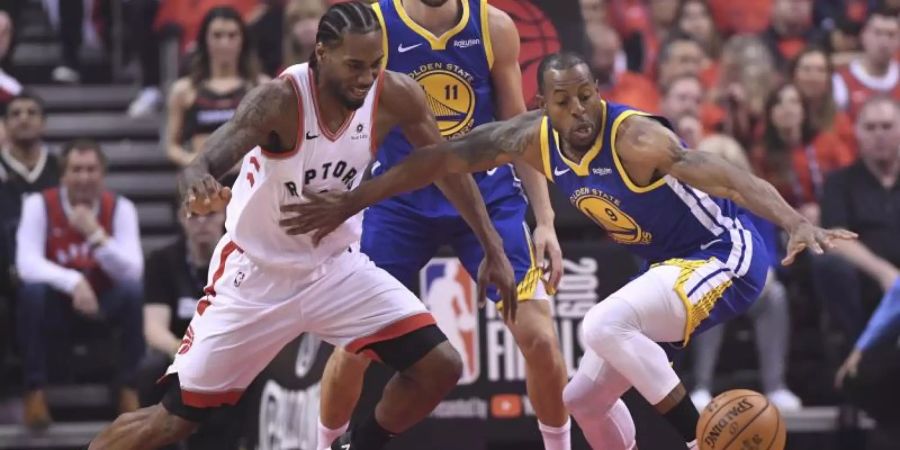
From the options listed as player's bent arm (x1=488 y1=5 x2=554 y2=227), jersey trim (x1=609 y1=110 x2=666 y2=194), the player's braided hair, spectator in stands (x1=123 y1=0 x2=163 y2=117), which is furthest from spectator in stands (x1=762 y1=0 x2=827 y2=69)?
the player's braided hair

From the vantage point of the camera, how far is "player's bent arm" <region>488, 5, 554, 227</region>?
24.4ft

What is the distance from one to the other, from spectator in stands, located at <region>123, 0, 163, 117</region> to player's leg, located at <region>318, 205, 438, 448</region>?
520cm

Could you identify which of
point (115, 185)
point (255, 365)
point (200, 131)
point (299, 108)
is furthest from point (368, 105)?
point (115, 185)

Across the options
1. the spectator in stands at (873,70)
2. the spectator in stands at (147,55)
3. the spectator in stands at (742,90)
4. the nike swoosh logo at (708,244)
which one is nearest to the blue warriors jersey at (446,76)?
the nike swoosh logo at (708,244)

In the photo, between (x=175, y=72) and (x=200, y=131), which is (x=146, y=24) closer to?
(x=175, y=72)

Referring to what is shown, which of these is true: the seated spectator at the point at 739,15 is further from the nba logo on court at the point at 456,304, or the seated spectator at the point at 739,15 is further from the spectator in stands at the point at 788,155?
the nba logo on court at the point at 456,304

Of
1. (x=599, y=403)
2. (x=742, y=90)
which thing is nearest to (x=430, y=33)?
(x=599, y=403)

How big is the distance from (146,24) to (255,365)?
6.24 metres

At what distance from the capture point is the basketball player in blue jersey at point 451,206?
732 cm

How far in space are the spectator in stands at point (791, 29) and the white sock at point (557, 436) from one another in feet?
19.1

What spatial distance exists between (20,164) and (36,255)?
0.87 meters

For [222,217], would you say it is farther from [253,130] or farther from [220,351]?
[253,130]

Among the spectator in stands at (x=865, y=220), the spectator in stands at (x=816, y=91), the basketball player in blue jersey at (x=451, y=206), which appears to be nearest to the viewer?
the basketball player in blue jersey at (x=451, y=206)

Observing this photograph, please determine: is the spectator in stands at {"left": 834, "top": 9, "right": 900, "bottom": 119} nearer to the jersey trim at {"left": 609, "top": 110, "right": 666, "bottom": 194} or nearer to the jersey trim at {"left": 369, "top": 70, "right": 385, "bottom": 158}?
the jersey trim at {"left": 609, "top": 110, "right": 666, "bottom": 194}
